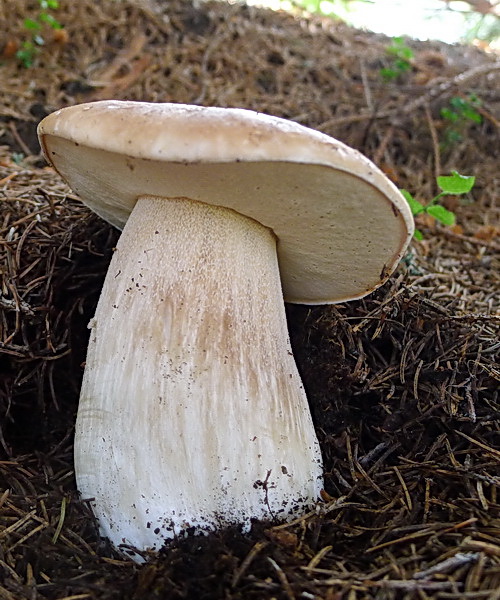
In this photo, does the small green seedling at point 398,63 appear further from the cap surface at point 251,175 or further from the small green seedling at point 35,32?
the cap surface at point 251,175

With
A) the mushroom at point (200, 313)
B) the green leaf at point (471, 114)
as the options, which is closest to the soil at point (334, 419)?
the mushroom at point (200, 313)

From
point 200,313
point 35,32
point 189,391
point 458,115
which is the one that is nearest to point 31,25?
point 35,32

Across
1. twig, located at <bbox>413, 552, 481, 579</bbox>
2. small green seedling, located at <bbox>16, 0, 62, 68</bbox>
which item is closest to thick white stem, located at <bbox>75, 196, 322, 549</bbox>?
twig, located at <bbox>413, 552, 481, 579</bbox>

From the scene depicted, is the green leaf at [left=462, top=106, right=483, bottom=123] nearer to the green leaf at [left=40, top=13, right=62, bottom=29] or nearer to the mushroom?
Result: the mushroom

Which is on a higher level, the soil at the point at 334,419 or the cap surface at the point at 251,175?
the cap surface at the point at 251,175

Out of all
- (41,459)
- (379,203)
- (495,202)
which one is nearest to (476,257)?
(495,202)

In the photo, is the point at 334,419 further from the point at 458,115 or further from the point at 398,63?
the point at 398,63
